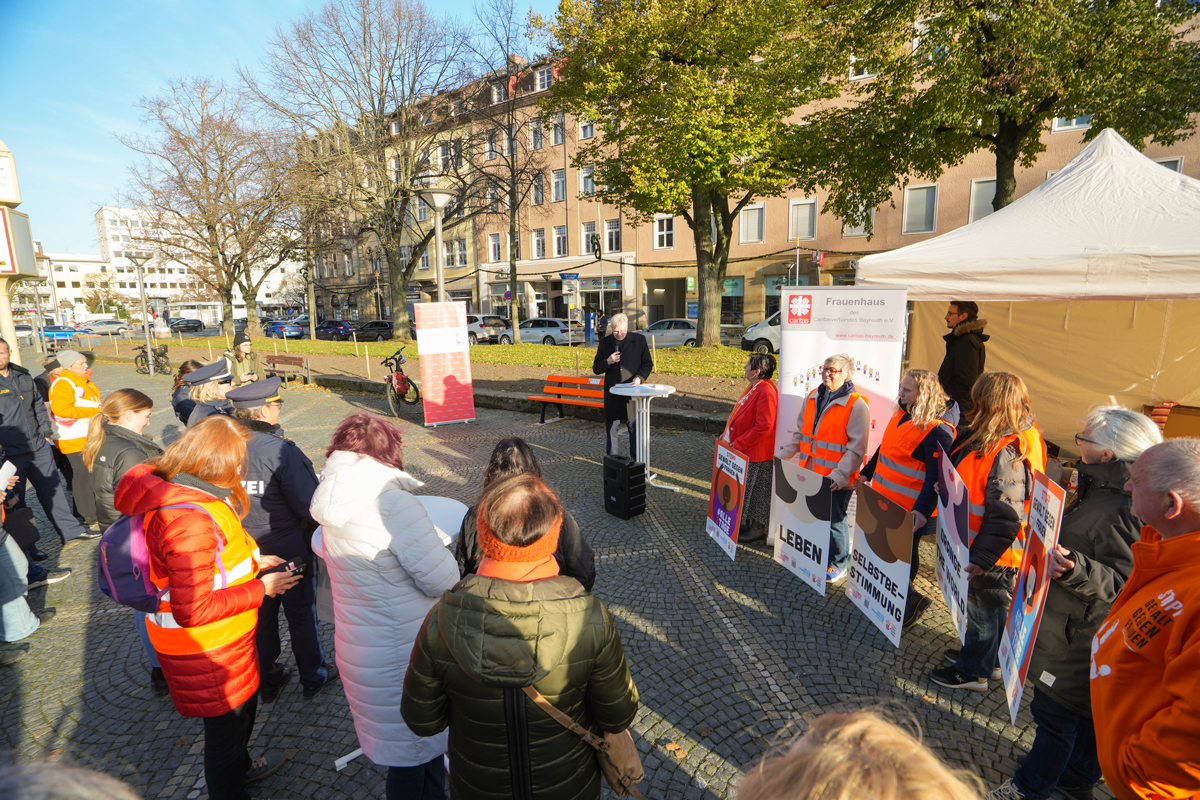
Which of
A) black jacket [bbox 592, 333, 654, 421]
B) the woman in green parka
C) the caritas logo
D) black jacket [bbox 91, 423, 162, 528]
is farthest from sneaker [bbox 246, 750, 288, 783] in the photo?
black jacket [bbox 592, 333, 654, 421]

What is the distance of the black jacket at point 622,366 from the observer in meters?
6.96

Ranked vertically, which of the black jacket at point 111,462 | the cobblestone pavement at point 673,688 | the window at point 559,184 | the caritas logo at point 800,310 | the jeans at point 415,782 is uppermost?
the window at point 559,184

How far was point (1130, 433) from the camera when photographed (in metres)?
2.22

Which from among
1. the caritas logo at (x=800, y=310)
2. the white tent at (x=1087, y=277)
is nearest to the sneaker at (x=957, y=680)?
the caritas logo at (x=800, y=310)

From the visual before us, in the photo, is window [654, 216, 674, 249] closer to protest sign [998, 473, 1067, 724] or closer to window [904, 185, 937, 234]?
window [904, 185, 937, 234]

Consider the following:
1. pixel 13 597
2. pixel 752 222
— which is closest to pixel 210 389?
pixel 13 597

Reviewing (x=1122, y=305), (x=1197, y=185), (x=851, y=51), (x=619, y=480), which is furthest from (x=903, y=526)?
(x=851, y=51)

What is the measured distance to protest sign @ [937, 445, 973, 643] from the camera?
3.05 metres

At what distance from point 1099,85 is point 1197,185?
258 inches

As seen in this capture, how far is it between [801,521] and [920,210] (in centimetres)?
2654

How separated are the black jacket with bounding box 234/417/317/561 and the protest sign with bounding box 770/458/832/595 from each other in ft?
11.2

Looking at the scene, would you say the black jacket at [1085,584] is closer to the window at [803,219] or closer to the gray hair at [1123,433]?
the gray hair at [1123,433]

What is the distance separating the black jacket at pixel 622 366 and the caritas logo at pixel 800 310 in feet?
7.75

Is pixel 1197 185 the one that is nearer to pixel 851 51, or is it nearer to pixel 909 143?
pixel 909 143
